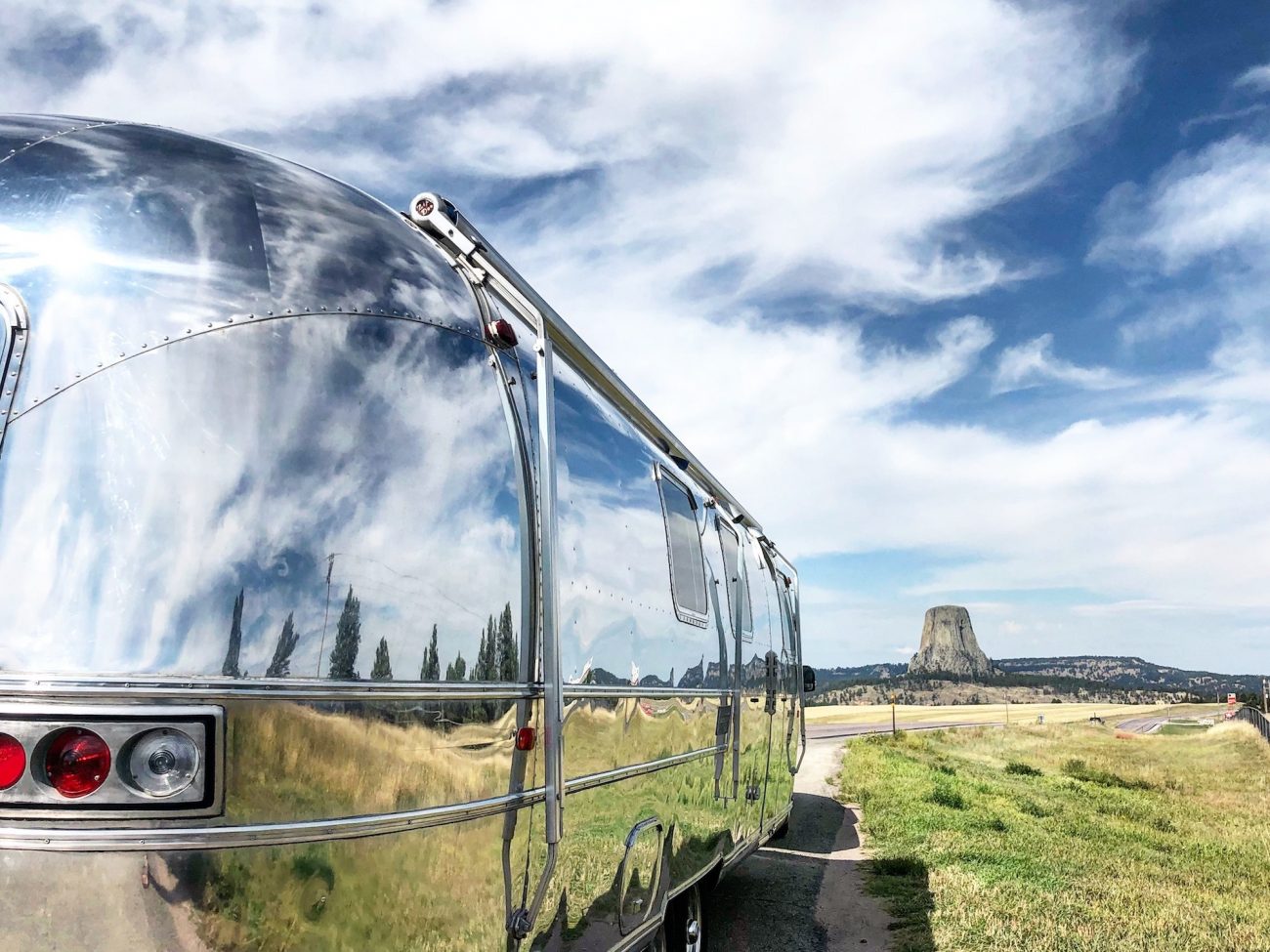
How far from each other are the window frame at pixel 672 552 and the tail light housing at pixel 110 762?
9.79ft

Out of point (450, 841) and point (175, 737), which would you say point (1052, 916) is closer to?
point (450, 841)

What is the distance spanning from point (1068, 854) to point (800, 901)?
363cm

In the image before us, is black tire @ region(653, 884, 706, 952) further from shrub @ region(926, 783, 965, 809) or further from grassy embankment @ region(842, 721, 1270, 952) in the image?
shrub @ region(926, 783, 965, 809)

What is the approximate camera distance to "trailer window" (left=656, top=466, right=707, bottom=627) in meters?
5.30

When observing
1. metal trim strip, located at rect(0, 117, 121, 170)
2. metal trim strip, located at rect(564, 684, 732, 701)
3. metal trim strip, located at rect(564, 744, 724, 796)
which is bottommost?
metal trim strip, located at rect(564, 744, 724, 796)

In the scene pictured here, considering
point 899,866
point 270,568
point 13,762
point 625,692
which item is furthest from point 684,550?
point 899,866

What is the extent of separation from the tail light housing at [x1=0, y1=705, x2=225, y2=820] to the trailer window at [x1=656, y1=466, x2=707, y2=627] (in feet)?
9.92

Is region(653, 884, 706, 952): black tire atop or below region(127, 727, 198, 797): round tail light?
below

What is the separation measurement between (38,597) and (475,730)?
120 cm

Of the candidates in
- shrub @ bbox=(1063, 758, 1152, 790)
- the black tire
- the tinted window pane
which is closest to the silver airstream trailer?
the tinted window pane

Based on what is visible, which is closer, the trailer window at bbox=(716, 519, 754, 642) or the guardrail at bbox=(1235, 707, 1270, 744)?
the trailer window at bbox=(716, 519, 754, 642)

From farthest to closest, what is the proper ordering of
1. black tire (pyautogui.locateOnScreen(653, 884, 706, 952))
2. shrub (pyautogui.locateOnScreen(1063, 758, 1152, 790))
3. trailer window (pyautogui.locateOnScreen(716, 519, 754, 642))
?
shrub (pyautogui.locateOnScreen(1063, 758, 1152, 790)) < trailer window (pyautogui.locateOnScreen(716, 519, 754, 642)) < black tire (pyautogui.locateOnScreen(653, 884, 706, 952))

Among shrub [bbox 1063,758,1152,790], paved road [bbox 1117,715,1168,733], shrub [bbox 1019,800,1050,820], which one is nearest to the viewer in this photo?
shrub [bbox 1019,800,1050,820]

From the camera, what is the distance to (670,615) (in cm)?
514
